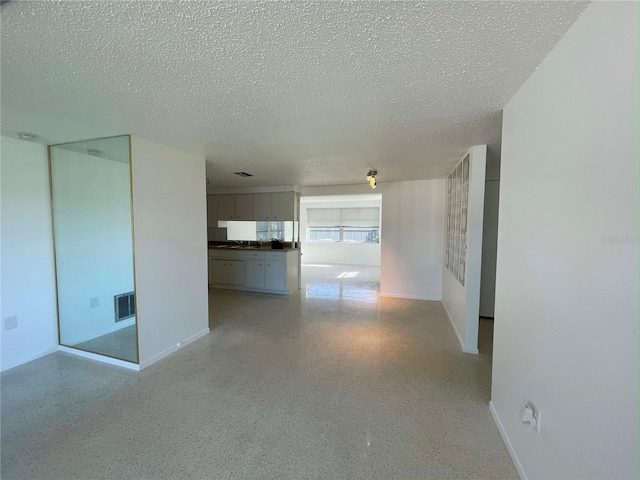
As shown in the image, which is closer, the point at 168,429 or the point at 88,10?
the point at 88,10

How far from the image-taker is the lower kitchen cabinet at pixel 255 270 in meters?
5.41

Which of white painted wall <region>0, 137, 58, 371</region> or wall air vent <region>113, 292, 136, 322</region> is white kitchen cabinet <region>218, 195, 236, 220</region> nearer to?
white painted wall <region>0, 137, 58, 371</region>

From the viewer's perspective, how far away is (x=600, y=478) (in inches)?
35.8

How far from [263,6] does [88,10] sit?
2.18 ft

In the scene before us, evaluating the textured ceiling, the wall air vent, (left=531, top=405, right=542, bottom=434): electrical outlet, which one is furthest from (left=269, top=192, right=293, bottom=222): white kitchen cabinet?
(left=531, top=405, right=542, bottom=434): electrical outlet

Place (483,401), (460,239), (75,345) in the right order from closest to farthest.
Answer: (483,401)
(75,345)
(460,239)

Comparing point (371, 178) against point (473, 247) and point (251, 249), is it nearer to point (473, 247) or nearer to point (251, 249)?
point (473, 247)

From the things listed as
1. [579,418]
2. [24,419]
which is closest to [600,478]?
[579,418]

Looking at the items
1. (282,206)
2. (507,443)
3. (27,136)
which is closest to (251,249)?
(282,206)

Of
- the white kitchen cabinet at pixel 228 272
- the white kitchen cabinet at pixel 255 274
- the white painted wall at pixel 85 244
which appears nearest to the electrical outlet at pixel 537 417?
the white painted wall at pixel 85 244

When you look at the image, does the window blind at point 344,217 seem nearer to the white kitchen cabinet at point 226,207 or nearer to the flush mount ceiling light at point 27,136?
the white kitchen cabinet at point 226,207

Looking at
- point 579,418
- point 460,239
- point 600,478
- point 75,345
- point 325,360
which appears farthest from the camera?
point 460,239

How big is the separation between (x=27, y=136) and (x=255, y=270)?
376 centimetres

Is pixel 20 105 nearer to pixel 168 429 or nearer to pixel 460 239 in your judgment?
pixel 168 429
